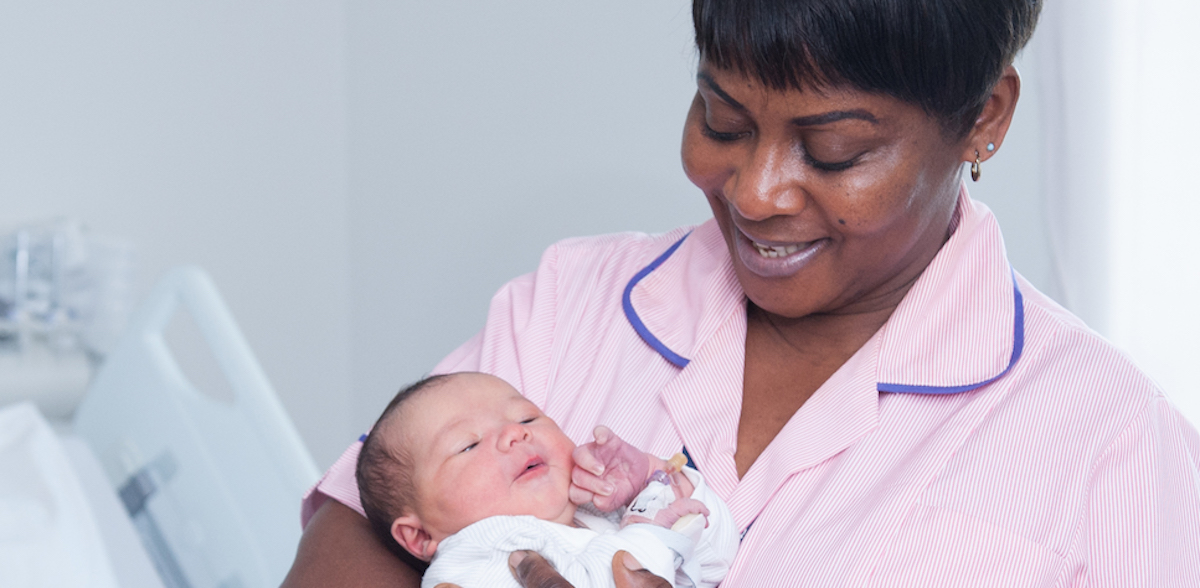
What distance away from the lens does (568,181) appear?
2.77 meters

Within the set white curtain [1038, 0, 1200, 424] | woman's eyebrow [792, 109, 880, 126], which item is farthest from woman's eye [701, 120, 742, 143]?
white curtain [1038, 0, 1200, 424]

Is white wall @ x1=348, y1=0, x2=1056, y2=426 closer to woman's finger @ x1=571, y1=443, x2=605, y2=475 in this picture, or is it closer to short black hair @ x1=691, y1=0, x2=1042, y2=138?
short black hair @ x1=691, y1=0, x2=1042, y2=138

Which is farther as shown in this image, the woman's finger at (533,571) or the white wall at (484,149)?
the white wall at (484,149)

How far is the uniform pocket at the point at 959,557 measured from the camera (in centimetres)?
108

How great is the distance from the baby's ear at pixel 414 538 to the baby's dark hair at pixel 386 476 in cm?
1

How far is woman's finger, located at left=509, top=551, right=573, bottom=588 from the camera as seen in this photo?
1051mm

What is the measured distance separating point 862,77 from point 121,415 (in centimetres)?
201

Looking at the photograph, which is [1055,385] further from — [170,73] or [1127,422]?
[170,73]

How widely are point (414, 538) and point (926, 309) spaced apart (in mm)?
700

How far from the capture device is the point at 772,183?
3.92ft

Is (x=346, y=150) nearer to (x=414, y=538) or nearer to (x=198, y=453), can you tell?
(x=198, y=453)

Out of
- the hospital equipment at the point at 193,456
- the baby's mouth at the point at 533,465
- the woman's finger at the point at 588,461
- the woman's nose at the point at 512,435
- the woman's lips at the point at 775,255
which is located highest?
the woman's lips at the point at 775,255

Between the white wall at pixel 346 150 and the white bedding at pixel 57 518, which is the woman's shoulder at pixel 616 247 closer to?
the white wall at pixel 346 150

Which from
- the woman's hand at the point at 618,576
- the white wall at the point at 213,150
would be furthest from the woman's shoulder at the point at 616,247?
the white wall at the point at 213,150
